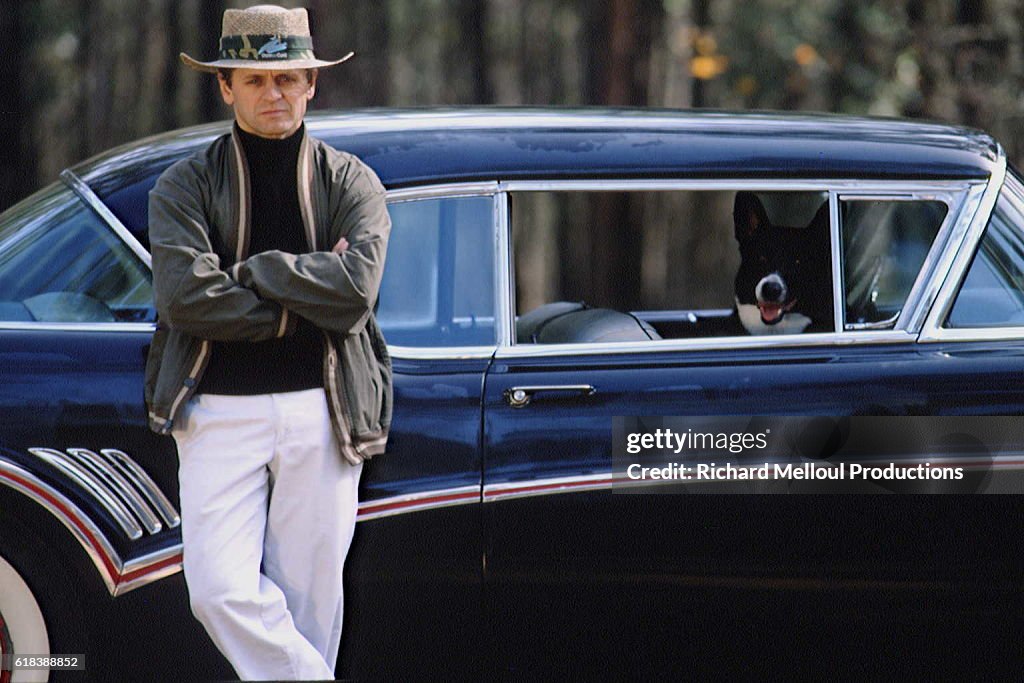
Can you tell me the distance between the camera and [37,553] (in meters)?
3.71

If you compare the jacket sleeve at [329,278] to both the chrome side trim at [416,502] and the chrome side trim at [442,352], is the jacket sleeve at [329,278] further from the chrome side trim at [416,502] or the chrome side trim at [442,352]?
the chrome side trim at [416,502]

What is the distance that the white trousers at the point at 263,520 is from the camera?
354 cm

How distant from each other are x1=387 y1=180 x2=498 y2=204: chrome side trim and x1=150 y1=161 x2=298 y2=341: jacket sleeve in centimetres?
70

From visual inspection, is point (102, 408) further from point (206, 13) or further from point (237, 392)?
point (206, 13)

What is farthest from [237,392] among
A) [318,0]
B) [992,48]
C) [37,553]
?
[318,0]

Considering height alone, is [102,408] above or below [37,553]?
above

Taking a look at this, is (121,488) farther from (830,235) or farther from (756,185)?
(830,235)

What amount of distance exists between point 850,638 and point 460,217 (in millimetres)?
1689

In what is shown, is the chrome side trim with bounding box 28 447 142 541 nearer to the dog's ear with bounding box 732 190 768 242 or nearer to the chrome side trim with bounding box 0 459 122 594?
the chrome side trim with bounding box 0 459 122 594

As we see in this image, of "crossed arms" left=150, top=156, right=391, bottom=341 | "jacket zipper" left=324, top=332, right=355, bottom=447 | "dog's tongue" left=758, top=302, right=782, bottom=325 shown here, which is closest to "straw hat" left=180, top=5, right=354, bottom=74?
"crossed arms" left=150, top=156, right=391, bottom=341

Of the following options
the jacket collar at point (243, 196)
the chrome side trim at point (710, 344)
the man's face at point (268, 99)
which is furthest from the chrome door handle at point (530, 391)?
the man's face at point (268, 99)

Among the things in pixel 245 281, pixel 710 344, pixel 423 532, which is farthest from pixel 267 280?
pixel 710 344

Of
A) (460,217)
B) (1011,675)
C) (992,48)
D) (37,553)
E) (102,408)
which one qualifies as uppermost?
(992,48)

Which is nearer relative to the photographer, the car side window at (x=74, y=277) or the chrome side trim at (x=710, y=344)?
the car side window at (x=74, y=277)
